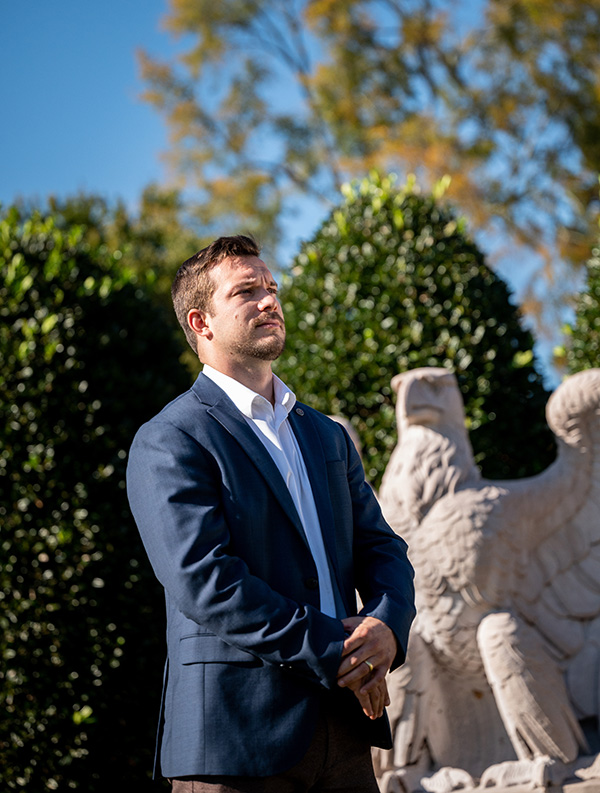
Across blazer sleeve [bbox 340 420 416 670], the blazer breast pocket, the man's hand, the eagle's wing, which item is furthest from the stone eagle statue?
the blazer breast pocket

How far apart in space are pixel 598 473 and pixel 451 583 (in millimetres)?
706

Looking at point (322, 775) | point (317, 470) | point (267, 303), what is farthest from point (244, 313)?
point (322, 775)

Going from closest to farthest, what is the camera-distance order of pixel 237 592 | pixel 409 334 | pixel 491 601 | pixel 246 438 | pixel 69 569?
pixel 237 592, pixel 246 438, pixel 491 601, pixel 69 569, pixel 409 334

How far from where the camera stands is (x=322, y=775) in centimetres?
170

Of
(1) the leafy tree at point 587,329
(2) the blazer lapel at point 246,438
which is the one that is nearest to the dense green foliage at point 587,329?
(1) the leafy tree at point 587,329

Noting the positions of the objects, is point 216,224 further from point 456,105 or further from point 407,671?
point 407,671

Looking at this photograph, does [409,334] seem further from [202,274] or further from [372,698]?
[372,698]

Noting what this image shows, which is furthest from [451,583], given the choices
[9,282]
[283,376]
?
[9,282]

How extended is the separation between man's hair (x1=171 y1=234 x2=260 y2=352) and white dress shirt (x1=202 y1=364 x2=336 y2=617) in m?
0.15

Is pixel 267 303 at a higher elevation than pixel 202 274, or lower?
lower

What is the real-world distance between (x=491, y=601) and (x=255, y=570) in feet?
4.94

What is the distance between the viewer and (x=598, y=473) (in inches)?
123

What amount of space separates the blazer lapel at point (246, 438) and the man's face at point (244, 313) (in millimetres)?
104

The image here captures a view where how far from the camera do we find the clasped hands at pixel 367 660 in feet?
5.32
